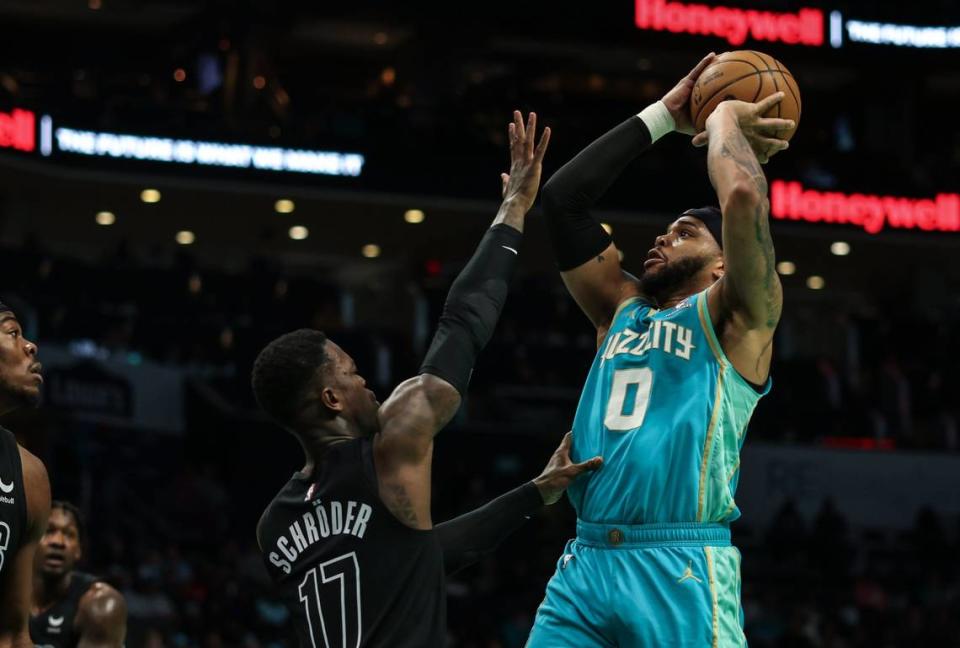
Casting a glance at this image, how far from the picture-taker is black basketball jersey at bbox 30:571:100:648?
7.24 meters

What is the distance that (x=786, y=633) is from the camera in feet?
58.7

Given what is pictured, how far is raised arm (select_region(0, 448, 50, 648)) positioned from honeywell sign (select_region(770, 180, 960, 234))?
67.9ft

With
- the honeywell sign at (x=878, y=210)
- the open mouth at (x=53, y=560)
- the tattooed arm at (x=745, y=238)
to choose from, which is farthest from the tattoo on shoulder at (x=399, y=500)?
the honeywell sign at (x=878, y=210)

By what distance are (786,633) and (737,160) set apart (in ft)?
44.1

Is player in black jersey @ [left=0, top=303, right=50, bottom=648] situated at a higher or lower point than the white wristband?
lower

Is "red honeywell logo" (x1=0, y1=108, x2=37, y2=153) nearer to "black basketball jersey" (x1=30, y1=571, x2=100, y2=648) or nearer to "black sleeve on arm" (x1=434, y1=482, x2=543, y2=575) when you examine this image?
"black basketball jersey" (x1=30, y1=571, x2=100, y2=648)

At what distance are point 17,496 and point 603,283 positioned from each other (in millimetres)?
2265

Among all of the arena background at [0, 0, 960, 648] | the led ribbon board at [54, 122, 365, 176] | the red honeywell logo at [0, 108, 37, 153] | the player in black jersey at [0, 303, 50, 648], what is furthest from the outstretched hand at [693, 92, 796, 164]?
the led ribbon board at [54, 122, 365, 176]

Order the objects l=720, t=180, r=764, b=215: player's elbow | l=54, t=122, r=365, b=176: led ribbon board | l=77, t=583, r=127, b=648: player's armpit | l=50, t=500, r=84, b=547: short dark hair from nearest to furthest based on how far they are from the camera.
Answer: l=720, t=180, r=764, b=215: player's elbow < l=77, t=583, r=127, b=648: player's armpit < l=50, t=500, r=84, b=547: short dark hair < l=54, t=122, r=365, b=176: led ribbon board

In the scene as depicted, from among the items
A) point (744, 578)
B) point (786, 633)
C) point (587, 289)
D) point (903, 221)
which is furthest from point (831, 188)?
point (587, 289)

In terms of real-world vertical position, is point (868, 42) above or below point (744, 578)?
above

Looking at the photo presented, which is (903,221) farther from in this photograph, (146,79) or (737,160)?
(737,160)

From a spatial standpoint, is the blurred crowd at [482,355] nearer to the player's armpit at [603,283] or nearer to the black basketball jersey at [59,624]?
the black basketball jersey at [59,624]

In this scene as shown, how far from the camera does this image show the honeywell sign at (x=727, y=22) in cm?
2545
